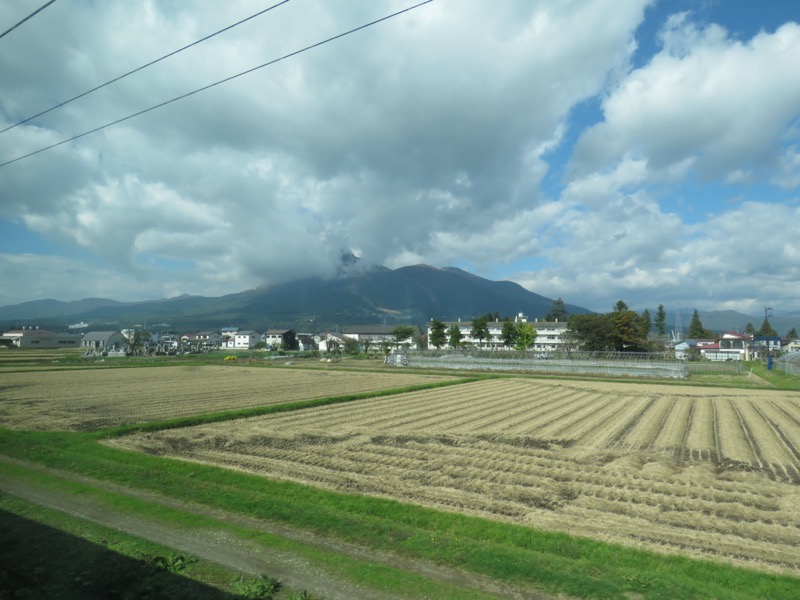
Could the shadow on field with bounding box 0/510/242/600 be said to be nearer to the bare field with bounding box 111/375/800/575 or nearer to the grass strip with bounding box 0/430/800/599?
the grass strip with bounding box 0/430/800/599

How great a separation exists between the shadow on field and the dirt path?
0.62m

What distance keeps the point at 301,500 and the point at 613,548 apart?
554 centimetres

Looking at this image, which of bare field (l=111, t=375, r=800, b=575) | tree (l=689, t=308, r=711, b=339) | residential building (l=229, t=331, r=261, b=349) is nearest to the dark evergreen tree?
tree (l=689, t=308, r=711, b=339)

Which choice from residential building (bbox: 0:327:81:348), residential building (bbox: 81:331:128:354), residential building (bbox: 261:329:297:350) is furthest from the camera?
residential building (bbox: 261:329:297:350)

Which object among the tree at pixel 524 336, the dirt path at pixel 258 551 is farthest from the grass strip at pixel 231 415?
the tree at pixel 524 336

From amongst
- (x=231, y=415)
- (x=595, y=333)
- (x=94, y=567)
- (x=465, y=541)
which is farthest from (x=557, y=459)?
(x=595, y=333)

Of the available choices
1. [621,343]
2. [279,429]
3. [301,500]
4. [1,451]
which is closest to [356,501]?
[301,500]

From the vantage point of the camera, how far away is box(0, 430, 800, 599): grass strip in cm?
604

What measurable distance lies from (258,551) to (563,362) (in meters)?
51.0

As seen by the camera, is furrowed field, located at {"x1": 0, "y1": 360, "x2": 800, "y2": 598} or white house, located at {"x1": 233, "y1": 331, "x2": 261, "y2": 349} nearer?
furrowed field, located at {"x1": 0, "y1": 360, "x2": 800, "y2": 598}

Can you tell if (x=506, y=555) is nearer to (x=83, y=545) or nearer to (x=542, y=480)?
(x=542, y=480)

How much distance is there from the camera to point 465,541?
7.30m

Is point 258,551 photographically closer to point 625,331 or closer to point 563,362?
point 563,362

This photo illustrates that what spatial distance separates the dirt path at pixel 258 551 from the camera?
5.91m
